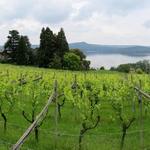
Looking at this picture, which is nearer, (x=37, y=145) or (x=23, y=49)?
(x=37, y=145)

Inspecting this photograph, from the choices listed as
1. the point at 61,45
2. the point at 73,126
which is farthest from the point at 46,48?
the point at 73,126

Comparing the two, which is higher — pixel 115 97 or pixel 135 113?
pixel 115 97

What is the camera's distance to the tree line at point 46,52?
71000 mm

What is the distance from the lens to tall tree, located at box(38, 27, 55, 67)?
71.8 meters

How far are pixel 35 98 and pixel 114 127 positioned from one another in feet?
14.9

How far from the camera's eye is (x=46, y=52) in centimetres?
7225

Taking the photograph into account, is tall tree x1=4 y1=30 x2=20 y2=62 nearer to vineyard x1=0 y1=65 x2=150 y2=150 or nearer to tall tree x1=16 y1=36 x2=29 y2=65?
tall tree x1=16 y1=36 x2=29 y2=65

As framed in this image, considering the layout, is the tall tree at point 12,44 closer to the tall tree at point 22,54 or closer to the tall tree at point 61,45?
the tall tree at point 22,54

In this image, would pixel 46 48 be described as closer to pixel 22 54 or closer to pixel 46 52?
pixel 46 52

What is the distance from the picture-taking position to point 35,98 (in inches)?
658

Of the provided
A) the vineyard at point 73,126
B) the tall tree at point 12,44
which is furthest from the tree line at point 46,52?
the vineyard at point 73,126

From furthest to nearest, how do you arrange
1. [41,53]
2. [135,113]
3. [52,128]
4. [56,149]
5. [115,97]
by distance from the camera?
[41,53], [135,113], [52,128], [115,97], [56,149]

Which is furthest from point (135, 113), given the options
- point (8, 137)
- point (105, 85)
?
point (8, 137)

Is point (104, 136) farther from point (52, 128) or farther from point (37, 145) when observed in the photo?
point (37, 145)
